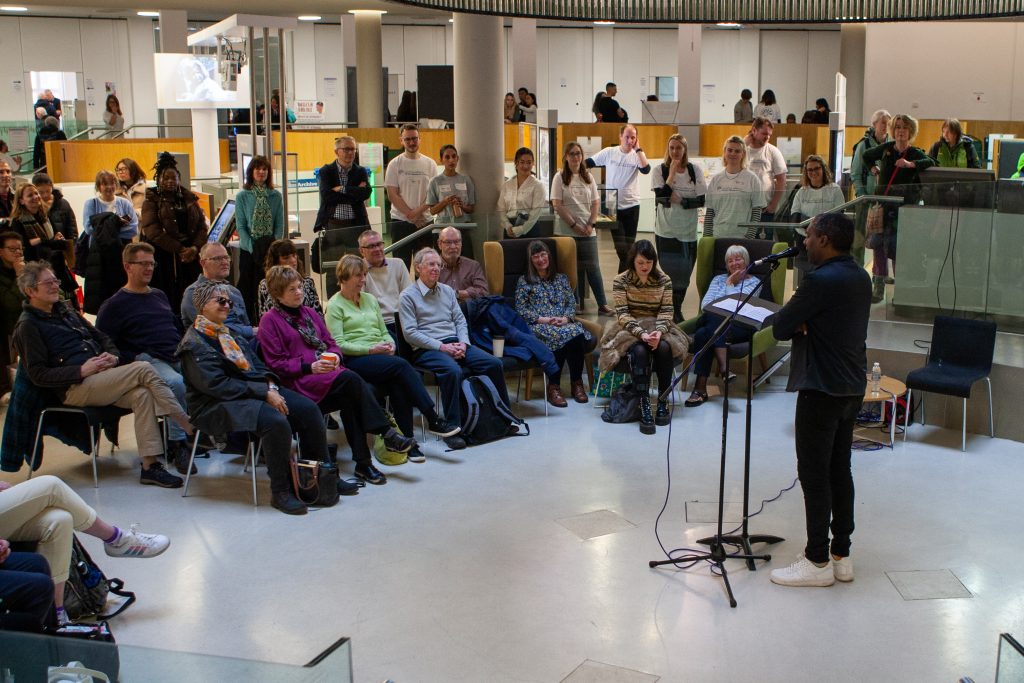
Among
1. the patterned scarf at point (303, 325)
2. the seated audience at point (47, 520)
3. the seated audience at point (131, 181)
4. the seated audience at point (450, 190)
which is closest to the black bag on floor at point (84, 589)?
the seated audience at point (47, 520)

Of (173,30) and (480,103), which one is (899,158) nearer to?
(480,103)

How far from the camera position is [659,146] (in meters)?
17.6

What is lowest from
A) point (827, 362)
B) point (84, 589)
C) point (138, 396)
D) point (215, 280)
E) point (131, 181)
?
point (84, 589)

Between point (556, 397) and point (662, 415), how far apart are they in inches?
29.9

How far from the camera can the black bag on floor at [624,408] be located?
7211 millimetres

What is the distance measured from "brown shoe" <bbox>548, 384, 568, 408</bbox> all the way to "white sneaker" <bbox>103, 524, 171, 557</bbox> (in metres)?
3.12

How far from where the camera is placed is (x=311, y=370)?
6.12m

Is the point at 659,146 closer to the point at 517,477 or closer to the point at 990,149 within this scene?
the point at 990,149

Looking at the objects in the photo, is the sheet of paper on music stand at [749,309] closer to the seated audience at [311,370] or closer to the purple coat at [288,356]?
the seated audience at [311,370]

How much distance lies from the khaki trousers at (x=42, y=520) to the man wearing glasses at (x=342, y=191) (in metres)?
4.86

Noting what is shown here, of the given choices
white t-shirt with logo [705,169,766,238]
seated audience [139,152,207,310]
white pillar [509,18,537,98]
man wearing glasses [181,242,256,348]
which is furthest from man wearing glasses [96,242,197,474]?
white pillar [509,18,537,98]

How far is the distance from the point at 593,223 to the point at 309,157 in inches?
341

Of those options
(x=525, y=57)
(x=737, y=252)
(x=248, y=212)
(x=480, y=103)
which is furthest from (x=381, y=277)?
(x=525, y=57)

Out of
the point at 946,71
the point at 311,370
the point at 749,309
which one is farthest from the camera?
the point at 946,71
